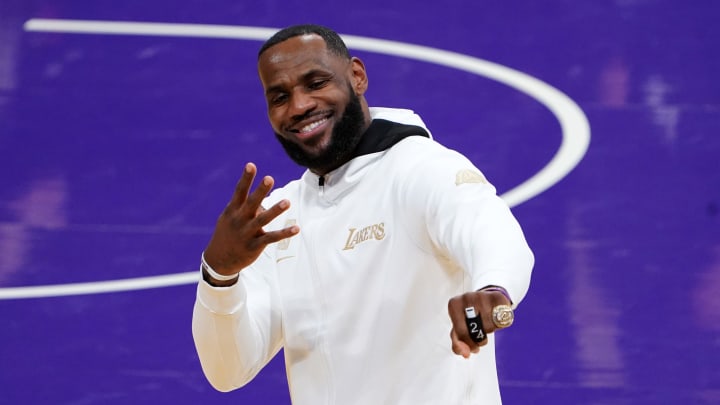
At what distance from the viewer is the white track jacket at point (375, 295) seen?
304cm

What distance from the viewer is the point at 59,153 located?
6.66 metres

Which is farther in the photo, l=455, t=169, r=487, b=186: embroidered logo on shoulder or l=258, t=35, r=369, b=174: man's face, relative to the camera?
l=258, t=35, r=369, b=174: man's face

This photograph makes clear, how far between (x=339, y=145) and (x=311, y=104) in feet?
0.41

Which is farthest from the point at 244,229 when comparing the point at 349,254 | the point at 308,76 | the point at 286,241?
the point at 308,76

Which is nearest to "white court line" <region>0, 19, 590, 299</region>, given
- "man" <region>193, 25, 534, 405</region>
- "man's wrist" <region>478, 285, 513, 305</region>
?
"man" <region>193, 25, 534, 405</region>

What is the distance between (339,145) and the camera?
132 inches

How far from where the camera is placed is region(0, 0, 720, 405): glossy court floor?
5.42 metres

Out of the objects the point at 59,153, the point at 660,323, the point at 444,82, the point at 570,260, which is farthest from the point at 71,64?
the point at 660,323

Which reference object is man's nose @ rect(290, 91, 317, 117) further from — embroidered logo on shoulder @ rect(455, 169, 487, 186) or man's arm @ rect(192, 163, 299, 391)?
embroidered logo on shoulder @ rect(455, 169, 487, 186)

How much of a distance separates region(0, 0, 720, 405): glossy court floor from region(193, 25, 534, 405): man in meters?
2.04

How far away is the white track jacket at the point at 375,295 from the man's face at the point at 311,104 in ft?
0.22

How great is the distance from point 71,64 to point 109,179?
3.31ft

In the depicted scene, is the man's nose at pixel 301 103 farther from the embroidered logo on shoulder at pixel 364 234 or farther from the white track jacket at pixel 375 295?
the embroidered logo on shoulder at pixel 364 234

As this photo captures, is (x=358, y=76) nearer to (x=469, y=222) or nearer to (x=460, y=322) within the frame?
(x=469, y=222)
